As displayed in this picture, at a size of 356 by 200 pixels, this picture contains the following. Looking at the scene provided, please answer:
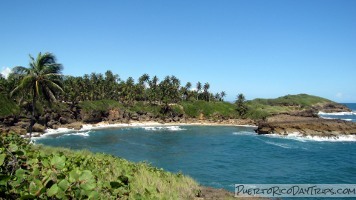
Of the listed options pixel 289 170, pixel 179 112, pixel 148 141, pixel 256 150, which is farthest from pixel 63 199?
pixel 179 112

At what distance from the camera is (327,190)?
94.1ft

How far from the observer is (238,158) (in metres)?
46.5

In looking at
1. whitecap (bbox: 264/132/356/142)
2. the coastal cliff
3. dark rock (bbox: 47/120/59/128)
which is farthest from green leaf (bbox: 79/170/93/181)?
dark rock (bbox: 47/120/59/128)

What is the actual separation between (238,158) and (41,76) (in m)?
31.0

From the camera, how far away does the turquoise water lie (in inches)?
1347

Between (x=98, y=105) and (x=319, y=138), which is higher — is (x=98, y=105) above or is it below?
above

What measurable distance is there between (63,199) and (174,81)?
410 ft

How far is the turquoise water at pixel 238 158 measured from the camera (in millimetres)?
34219

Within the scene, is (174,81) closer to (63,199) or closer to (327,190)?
(327,190)

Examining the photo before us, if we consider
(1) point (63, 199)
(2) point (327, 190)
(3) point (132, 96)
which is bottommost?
(2) point (327, 190)

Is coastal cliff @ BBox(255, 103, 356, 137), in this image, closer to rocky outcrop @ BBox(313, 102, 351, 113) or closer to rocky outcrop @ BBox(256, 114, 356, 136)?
rocky outcrop @ BBox(256, 114, 356, 136)

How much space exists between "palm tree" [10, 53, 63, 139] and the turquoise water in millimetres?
13351

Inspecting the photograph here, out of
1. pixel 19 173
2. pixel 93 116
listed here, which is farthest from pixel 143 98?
pixel 19 173

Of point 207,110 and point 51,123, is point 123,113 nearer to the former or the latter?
point 51,123
